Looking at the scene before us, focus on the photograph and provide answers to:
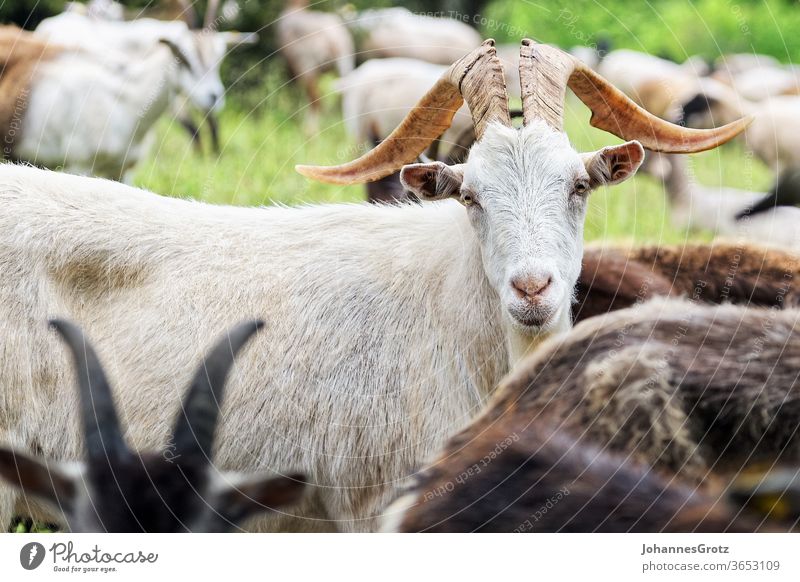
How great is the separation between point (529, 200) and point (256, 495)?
5.52 ft

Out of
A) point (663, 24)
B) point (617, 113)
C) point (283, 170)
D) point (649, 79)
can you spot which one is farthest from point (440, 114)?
point (649, 79)

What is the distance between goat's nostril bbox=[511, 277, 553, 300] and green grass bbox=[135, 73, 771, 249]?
2968mm

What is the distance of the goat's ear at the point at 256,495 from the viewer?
3.92 m

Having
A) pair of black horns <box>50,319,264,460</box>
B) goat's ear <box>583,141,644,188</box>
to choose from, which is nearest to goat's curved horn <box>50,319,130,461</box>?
pair of black horns <box>50,319,264,460</box>

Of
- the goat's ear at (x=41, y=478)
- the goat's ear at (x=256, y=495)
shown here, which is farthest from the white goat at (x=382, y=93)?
the goat's ear at (x=41, y=478)

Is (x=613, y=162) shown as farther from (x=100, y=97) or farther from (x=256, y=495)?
(x=100, y=97)

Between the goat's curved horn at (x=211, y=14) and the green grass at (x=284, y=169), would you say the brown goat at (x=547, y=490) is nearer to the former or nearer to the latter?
the green grass at (x=284, y=169)

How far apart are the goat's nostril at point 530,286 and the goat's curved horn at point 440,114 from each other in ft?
2.65

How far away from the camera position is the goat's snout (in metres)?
4.27

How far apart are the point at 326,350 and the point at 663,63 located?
6398 mm

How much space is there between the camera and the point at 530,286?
427 cm

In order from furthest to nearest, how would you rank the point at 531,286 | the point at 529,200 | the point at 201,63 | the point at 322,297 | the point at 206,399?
1. the point at 201,63
2. the point at 322,297
3. the point at 529,200
4. the point at 531,286
5. the point at 206,399

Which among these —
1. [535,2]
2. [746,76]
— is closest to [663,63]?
[746,76]
